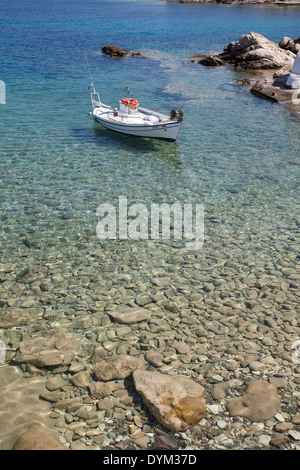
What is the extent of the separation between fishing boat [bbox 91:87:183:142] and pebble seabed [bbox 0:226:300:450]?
442 inches

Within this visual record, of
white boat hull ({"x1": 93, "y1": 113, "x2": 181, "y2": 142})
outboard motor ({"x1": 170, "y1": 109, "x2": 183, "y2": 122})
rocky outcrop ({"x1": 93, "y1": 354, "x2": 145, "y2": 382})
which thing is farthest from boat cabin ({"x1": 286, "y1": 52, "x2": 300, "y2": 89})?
rocky outcrop ({"x1": 93, "y1": 354, "x2": 145, "y2": 382})

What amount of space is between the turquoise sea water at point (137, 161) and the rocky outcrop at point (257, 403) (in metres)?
5.86

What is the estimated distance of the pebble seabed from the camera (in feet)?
24.4

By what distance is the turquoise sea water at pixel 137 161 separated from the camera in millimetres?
14680

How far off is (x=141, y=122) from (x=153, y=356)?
1881 cm

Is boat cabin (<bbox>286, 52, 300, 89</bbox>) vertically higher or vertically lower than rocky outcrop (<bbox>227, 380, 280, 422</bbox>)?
higher

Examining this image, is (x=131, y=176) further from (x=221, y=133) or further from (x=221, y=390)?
(x=221, y=390)

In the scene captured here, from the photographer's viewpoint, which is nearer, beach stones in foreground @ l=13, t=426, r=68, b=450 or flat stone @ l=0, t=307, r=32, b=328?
beach stones in foreground @ l=13, t=426, r=68, b=450

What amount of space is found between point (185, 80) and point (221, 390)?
39679 mm

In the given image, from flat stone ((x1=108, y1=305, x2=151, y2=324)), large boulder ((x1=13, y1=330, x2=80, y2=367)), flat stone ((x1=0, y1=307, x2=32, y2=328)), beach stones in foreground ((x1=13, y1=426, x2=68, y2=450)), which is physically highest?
beach stones in foreground ((x1=13, y1=426, x2=68, y2=450))

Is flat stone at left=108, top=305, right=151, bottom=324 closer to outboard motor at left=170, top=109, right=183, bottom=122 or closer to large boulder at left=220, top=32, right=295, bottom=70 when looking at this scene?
outboard motor at left=170, top=109, right=183, bottom=122

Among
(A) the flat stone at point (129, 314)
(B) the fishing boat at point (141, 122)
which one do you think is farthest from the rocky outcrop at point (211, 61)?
(A) the flat stone at point (129, 314)

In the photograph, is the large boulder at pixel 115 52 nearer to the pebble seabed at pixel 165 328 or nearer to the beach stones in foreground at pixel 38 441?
the pebble seabed at pixel 165 328
